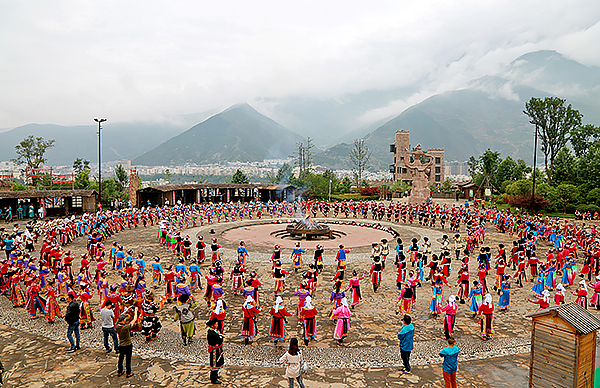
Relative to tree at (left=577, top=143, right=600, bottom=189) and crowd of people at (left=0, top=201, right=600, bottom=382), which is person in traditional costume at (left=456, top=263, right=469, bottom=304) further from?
tree at (left=577, top=143, right=600, bottom=189)

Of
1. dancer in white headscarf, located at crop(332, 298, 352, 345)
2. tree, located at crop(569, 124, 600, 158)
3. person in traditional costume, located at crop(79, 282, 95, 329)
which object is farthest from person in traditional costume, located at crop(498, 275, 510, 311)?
tree, located at crop(569, 124, 600, 158)

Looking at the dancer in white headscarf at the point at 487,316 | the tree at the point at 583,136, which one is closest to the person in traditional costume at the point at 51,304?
the dancer in white headscarf at the point at 487,316

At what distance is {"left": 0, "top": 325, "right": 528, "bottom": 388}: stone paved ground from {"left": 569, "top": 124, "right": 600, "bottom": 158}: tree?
2249 inches

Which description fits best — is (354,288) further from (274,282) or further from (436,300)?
(274,282)

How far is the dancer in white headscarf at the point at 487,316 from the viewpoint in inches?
351

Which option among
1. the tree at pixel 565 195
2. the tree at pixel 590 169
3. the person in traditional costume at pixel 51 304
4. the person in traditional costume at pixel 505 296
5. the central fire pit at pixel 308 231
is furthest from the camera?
the tree at pixel 590 169

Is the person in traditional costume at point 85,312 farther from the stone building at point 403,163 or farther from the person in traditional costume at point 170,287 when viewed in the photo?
the stone building at point 403,163

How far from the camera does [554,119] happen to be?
51.8 meters

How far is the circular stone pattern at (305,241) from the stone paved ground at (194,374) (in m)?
13.6

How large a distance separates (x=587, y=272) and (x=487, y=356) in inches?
407

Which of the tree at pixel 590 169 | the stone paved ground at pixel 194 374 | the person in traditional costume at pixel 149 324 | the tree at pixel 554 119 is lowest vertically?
the stone paved ground at pixel 194 374

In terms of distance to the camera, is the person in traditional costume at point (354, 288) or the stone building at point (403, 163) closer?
the person in traditional costume at point (354, 288)

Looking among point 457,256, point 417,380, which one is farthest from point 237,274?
point 457,256

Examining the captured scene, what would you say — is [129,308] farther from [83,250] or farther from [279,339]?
[83,250]
